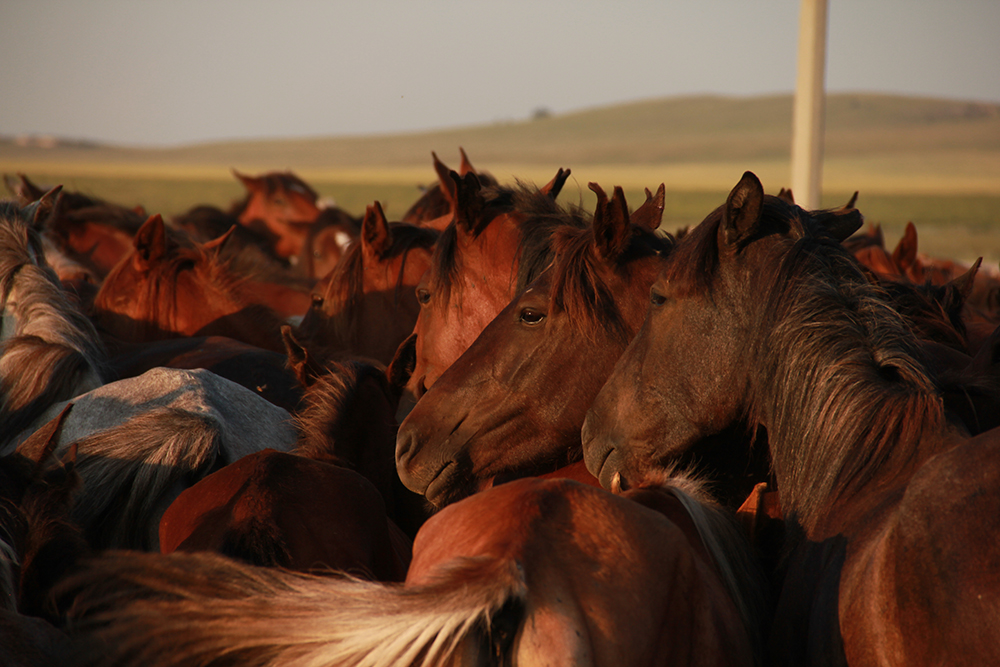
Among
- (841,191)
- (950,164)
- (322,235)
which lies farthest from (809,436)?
(950,164)

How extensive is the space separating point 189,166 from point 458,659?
330ft

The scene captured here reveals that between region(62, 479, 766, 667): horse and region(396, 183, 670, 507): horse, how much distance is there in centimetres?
113

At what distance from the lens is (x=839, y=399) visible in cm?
233

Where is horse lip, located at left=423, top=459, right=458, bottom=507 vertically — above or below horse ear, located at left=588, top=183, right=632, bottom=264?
below

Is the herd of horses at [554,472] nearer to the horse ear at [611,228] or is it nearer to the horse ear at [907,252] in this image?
the horse ear at [611,228]

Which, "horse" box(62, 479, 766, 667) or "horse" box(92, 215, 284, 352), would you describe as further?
"horse" box(92, 215, 284, 352)

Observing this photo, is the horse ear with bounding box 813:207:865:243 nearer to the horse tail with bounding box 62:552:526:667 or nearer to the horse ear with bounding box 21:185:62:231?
the horse tail with bounding box 62:552:526:667

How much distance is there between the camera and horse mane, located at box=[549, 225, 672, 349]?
9.93ft

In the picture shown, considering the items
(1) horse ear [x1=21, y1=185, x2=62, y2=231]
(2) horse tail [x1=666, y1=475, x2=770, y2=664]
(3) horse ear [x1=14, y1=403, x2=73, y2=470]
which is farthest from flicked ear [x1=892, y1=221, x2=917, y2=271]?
(1) horse ear [x1=21, y1=185, x2=62, y2=231]

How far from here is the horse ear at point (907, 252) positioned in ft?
20.8

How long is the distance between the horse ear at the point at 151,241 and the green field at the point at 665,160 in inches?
967

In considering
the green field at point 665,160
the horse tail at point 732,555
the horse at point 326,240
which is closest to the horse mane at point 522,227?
the horse tail at point 732,555

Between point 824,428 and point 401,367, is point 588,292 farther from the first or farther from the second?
point 401,367

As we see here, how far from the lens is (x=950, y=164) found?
7300 cm
